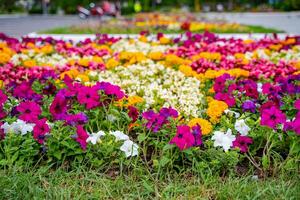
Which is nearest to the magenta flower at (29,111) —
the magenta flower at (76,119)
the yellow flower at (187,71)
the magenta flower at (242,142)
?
the magenta flower at (76,119)

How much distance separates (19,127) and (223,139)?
1.35 metres

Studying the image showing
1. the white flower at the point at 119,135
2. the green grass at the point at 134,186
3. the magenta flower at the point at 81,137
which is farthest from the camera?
the white flower at the point at 119,135

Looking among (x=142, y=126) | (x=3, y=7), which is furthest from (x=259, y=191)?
(x=3, y=7)

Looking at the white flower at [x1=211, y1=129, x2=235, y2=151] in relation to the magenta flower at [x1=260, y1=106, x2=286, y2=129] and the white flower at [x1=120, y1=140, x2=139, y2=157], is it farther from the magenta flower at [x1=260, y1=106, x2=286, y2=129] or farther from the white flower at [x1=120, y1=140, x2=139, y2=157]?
the white flower at [x1=120, y1=140, x2=139, y2=157]

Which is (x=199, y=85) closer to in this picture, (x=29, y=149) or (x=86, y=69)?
(x=86, y=69)

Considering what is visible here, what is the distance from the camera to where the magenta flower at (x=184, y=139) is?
317cm

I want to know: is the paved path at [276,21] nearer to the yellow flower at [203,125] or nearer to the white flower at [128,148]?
the yellow flower at [203,125]

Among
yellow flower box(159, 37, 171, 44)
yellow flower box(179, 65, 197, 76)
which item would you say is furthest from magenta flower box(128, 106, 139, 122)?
yellow flower box(159, 37, 171, 44)

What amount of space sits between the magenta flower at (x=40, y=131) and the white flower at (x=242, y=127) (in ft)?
4.07

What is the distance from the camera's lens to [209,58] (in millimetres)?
6109

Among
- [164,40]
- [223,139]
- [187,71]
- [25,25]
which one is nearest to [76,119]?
[223,139]

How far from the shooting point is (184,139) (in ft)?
10.4

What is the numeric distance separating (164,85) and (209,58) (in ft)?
4.47

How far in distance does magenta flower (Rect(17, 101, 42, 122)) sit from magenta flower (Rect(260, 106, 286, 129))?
59.1 inches
